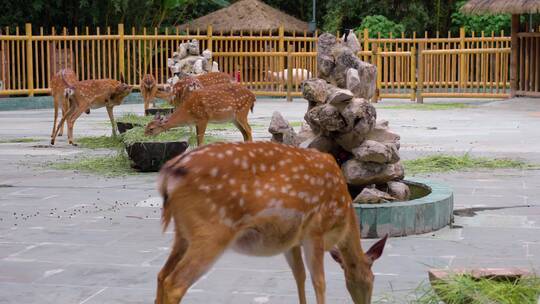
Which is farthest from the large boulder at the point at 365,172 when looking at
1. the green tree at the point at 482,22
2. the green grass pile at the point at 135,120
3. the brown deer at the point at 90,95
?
the green tree at the point at 482,22

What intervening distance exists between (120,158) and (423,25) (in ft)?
86.7

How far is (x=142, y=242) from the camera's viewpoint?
8203 millimetres

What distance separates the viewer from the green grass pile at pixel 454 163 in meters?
12.7

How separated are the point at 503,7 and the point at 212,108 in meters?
14.6

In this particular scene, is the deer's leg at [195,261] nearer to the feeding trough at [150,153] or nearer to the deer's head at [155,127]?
the feeding trough at [150,153]

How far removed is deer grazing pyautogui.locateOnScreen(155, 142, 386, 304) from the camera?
4.90 meters

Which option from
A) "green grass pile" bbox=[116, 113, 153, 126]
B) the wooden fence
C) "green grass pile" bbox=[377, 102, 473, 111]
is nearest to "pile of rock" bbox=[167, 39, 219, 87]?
"green grass pile" bbox=[116, 113, 153, 126]

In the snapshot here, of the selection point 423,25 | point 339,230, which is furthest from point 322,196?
point 423,25

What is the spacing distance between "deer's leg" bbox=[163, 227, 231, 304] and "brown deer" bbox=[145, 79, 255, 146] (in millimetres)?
8729

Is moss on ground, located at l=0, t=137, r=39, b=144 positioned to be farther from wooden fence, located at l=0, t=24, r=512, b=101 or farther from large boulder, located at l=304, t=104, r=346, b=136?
wooden fence, located at l=0, t=24, r=512, b=101

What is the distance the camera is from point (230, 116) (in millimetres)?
14516

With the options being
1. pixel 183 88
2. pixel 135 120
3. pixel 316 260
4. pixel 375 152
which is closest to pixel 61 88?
pixel 135 120

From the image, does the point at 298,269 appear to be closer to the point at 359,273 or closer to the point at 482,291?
the point at 359,273

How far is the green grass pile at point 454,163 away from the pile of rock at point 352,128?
350 centimetres
